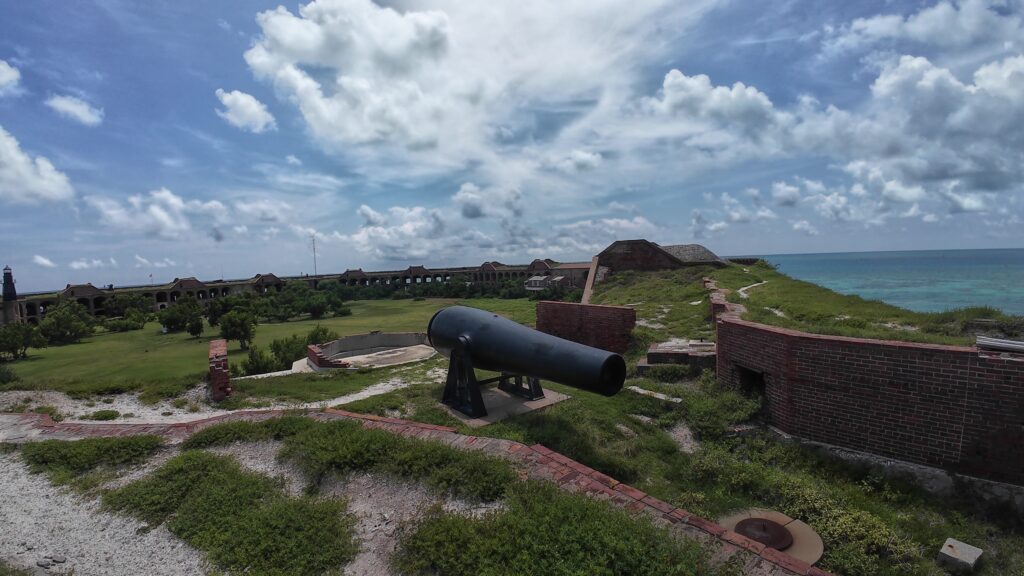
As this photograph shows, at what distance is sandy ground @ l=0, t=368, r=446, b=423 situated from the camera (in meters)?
7.52

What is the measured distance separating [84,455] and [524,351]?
4979 millimetres

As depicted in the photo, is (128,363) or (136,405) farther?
(128,363)

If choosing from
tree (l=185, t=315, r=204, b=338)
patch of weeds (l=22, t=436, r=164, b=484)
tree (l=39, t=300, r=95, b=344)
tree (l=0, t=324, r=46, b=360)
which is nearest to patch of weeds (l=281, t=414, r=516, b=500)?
patch of weeds (l=22, t=436, r=164, b=484)

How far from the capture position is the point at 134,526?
4109 millimetres

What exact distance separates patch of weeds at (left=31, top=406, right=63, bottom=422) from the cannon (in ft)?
18.2

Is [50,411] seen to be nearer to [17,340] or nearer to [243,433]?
[243,433]

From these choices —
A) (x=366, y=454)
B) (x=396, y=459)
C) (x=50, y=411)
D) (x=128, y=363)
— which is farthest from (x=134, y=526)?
(x=128, y=363)

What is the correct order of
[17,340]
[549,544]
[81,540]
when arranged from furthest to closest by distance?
[17,340], [81,540], [549,544]

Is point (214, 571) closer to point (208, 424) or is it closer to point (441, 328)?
point (208, 424)

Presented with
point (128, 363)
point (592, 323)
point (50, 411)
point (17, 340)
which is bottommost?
point (128, 363)

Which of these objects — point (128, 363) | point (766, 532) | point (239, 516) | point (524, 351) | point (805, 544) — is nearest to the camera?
point (239, 516)

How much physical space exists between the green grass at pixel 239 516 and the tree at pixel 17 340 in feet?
103

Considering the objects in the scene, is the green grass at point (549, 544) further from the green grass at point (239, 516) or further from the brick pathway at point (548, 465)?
the green grass at point (239, 516)

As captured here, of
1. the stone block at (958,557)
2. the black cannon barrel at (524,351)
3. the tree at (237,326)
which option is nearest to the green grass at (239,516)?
the black cannon barrel at (524,351)
